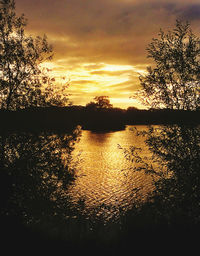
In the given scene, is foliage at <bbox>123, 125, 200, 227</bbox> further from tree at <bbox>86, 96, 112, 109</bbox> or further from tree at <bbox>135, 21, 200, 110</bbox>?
tree at <bbox>86, 96, 112, 109</bbox>

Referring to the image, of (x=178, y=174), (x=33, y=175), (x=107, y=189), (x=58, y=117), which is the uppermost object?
(x=58, y=117)

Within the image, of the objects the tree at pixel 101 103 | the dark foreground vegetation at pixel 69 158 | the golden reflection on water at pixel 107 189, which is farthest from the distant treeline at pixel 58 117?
the tree at pixel 101 103

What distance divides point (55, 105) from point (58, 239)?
11.0 metres

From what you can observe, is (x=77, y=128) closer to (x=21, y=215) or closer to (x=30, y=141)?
(x=30, y=141)

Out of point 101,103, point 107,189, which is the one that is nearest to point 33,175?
point 107,189

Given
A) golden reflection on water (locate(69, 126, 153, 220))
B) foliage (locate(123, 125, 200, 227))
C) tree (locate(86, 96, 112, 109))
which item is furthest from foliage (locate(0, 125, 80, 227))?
tree (locate(86, 96, 112, 109))

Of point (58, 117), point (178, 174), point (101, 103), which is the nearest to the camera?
point (178, 174)

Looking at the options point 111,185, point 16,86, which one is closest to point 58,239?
point 16,86

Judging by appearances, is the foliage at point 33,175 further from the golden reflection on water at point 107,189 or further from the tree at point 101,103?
the tree at point 101,103

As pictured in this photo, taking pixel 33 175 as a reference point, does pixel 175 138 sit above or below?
above

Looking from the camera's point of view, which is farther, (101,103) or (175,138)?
(101,103)

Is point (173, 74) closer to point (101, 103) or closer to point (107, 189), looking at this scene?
point (107, 189)

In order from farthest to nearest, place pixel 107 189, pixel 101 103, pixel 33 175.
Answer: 1. pixel 101 103
2. pixel 107 189
3. pixel 33 175

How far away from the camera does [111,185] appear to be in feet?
132
